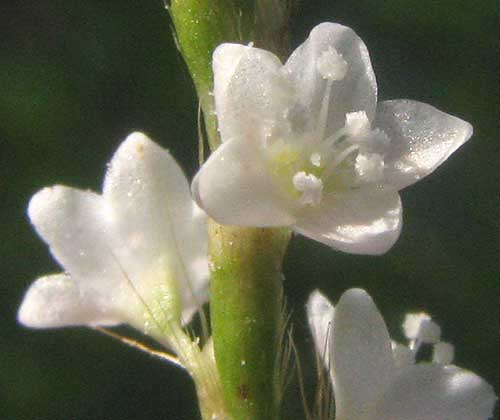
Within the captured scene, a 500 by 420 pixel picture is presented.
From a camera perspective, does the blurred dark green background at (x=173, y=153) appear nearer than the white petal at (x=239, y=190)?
No

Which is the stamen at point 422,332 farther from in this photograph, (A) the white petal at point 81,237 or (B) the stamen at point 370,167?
(A) the white petal at point 81,237

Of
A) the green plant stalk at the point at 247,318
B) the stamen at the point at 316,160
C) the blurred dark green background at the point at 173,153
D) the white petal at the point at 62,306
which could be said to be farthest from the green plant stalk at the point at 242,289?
the blurred dark green background at the point at 173,153

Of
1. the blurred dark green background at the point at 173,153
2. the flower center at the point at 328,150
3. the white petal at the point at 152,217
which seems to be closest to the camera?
the flower center at the point at 328,150

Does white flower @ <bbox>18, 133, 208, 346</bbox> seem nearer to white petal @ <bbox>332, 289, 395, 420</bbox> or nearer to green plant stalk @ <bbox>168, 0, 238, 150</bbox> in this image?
green plant stalk @ <bbox>168, 0, 238, 150</bbox>

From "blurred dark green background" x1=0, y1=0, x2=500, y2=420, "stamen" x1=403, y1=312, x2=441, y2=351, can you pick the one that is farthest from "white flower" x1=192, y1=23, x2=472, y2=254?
"blurred dark green background" x1=0, y1=0, x2=500, y2=420

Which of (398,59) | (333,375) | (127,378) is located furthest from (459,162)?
(333,375)

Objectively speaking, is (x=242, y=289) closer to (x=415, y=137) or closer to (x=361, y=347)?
(x=361, y=347)
